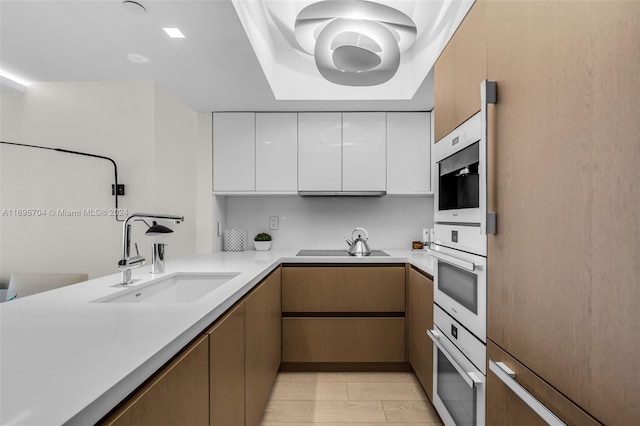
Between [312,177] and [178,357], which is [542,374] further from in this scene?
[312,177]

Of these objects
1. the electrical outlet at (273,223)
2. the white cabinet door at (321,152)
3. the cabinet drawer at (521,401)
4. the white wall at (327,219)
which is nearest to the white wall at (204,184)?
the white wall at (327,219)

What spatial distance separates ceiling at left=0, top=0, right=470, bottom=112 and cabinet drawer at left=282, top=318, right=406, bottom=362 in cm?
173

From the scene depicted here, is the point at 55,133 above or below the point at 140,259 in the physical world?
above

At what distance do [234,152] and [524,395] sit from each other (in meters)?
2.68

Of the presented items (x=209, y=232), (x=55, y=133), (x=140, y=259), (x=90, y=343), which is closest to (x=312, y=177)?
(x=209, y=232)

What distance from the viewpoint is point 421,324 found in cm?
221

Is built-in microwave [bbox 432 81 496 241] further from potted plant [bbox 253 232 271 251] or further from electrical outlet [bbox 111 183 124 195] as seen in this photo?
electrical outlet [bbox 111 183 124 195]

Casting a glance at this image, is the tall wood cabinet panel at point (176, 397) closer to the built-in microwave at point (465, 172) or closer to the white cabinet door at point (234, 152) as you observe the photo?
the built-in microwave at point (465, 172)

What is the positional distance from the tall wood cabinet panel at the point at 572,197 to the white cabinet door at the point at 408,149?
6.15 ft

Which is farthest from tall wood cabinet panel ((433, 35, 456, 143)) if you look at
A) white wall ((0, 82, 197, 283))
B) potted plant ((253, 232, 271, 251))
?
white wall ((0, 82, 197, 283))

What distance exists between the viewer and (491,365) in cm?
111

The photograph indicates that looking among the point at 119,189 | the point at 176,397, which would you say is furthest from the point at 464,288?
the point at 119,189

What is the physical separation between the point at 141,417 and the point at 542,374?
3.09 feet

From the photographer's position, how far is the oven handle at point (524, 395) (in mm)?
798
